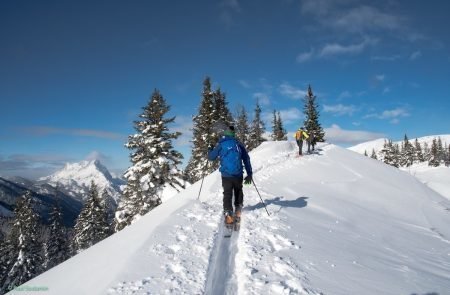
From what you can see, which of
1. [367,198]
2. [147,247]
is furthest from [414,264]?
[367,198]

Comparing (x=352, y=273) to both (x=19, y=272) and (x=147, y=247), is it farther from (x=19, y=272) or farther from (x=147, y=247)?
(x=19, y=272)

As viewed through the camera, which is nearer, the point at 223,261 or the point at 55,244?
the point at 223,261

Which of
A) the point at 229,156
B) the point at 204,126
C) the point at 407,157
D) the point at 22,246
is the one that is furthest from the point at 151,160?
the point at 407,157

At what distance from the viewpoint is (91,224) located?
148 ft

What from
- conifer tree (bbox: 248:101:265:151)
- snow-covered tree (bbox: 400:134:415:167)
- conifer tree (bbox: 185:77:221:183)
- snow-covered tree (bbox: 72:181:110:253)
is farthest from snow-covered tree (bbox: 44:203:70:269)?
snow-covered tree (bbox: 400:134:415:167)

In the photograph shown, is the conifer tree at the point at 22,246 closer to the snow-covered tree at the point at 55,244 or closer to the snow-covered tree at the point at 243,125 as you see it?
the snow-covered tree at the point at 55,244

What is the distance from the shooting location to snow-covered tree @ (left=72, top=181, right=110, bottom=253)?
44194mm

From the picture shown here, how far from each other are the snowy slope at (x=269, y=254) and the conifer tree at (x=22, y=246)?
108 ft

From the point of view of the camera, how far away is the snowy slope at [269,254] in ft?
17.7

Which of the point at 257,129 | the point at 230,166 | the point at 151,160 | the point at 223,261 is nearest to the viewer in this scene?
the point at 223,261

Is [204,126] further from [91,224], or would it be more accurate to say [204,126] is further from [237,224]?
[237,224]

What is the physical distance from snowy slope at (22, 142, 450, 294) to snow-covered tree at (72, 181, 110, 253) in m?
36.7

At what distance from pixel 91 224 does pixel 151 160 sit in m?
25.3

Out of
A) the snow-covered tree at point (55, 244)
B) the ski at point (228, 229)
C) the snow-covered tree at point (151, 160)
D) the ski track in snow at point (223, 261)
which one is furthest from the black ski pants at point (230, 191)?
the snow-covered tree at point (55, 244)
